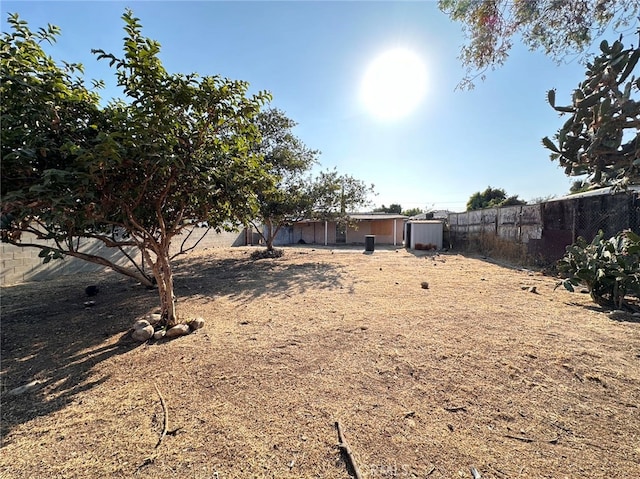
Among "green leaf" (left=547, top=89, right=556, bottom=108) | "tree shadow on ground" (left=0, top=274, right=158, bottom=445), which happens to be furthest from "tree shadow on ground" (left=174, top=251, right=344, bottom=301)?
"green leaf" (left=547, top=89, right=556, bottom=108)

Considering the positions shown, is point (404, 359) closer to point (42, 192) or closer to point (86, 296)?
point (42, 192)

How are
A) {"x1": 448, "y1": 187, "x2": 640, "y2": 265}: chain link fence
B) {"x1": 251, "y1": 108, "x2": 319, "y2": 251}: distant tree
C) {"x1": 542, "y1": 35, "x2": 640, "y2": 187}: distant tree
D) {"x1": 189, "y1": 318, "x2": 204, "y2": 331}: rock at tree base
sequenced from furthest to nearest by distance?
1. {"x1": 251, "y1": 108, "x2": 319, "y2": 251}: distant tree
2. {"x1": 448, "y1": 187, "x2": 640, "y2": 265}: chain link fence
3. {"x1": 189, "y1": 318, "x2": 204, "y2": 331}: rock at tree base
4. {"x1": 542, "y1": 35, "x2": 640, "y2": 187}: distant tree

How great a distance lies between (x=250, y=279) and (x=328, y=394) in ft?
17.4

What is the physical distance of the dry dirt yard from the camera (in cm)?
158

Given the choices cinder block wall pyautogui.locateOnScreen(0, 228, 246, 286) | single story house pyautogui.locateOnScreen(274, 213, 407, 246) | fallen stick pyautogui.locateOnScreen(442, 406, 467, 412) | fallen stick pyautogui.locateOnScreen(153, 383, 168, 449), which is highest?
single story house pyautogui.locateOnScreen(274, 213, 407, 246)

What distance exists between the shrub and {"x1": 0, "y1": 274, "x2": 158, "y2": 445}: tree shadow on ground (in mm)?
6637

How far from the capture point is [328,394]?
219cm

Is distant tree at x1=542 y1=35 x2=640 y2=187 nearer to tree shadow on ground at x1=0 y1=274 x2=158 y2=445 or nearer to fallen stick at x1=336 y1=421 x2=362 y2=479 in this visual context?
fallen stick at x1=336 y1=421 x2=362 y2=479

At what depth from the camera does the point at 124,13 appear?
2.30 m

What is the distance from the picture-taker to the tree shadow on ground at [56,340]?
88.4 inches

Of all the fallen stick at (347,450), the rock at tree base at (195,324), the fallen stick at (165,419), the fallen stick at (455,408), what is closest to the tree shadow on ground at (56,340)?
the rock at tree base at (195,324)

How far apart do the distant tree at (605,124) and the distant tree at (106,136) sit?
13.0ft

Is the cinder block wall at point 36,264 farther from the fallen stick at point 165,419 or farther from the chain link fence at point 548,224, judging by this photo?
the chain link fence at point 548,224

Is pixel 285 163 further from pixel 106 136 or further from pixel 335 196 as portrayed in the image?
pixel 106 136
